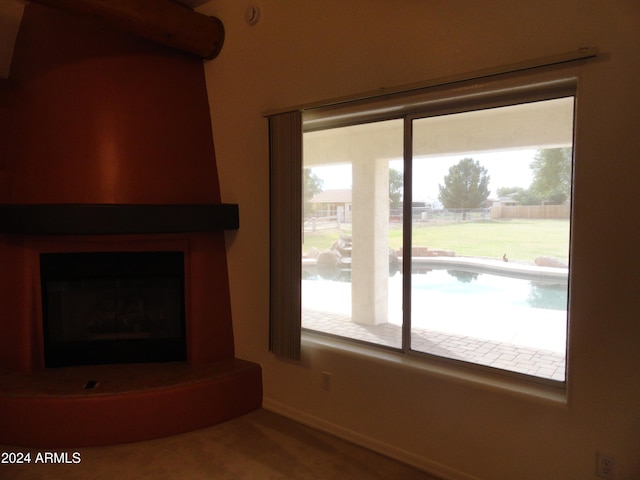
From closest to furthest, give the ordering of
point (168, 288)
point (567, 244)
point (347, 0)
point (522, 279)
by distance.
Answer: point (567, 244) < point (522, 279) < point (347, 0) < point (168, 288)

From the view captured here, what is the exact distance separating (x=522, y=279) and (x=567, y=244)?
0.33 m

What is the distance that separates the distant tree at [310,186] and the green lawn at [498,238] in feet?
2.58

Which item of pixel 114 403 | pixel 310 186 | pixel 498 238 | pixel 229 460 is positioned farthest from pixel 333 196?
pixel 114 403

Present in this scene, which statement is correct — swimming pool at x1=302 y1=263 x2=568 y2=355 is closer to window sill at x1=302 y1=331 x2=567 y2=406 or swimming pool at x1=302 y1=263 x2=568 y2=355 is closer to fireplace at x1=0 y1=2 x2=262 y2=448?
window sill at x1=302 y1=331 x2=567 y2=406

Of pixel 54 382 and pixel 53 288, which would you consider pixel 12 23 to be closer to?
pixel 53 288

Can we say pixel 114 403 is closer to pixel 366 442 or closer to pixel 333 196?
pixel 366 442

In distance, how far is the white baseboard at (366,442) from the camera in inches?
96.8

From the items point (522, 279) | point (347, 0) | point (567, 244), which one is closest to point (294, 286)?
point (522, 279)

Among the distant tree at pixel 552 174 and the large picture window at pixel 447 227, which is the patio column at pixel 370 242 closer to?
the large picture window at pixel 447 227

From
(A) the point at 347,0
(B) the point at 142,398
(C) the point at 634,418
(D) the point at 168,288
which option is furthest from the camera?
(D) the point at 168,288

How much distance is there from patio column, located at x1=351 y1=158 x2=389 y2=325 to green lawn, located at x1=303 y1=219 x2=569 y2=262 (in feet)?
0.57

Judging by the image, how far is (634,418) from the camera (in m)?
1.88

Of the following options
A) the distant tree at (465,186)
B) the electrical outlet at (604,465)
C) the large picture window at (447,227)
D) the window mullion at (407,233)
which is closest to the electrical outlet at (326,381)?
the large picture window at (447,227)

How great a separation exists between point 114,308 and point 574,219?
131 inches
